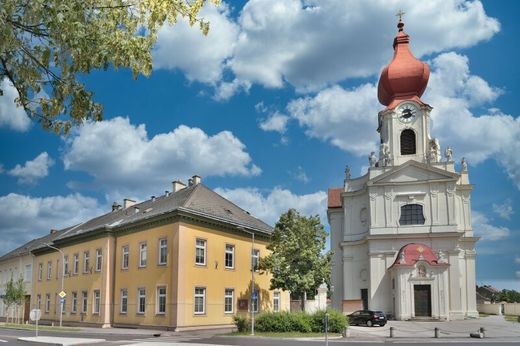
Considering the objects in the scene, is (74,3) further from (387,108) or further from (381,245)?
(387,108)

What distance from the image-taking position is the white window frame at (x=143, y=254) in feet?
131

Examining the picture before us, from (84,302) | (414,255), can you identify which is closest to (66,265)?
(84,302)

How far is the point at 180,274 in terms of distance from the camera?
36156mm

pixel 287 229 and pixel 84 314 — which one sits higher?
pixel 287 229

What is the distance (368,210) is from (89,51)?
48633 mm

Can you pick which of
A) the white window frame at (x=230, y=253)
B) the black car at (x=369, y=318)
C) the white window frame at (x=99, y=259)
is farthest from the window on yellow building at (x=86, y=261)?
the black car at (x=369, y=318)

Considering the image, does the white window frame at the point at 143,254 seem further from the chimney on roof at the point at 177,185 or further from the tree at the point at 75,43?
the tree at the point at 75,43

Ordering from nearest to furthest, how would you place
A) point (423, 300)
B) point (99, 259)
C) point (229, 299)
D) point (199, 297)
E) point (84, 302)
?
1. point (199, 297)
2. point (229, 299)
3. point (99, 259)
4. point (84, 302)
5. point (423, 300)

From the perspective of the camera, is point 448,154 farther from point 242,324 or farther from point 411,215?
point 242,324

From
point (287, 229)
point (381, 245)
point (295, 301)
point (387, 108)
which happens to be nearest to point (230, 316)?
point (287, 229)

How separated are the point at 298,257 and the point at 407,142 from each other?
75.1ft

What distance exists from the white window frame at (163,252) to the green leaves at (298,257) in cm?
767

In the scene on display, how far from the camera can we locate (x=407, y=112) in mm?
56094

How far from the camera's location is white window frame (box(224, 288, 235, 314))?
40.1 metres
